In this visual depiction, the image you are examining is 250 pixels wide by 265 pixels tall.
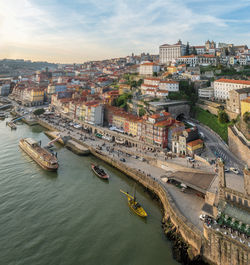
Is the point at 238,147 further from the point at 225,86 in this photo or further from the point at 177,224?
the point at 225,86

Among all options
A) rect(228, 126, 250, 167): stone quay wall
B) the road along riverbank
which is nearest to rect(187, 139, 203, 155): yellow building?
rect(228, 126, 250, 167): stone quay wall

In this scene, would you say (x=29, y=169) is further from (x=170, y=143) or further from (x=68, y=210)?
(x=170, y=143)

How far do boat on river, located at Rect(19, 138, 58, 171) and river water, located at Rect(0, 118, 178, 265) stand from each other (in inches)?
47.8

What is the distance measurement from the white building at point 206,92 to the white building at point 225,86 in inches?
38.0

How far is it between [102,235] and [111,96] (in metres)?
43.2

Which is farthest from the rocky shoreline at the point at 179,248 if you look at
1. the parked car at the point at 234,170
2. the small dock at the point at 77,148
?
the small dock at the point at 77,148

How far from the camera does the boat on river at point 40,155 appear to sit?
1254 inches

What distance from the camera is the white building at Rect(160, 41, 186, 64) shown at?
8344 centimetres

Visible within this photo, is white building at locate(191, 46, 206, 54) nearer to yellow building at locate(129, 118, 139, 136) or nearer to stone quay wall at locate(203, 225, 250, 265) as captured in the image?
yellow building at locate(129, 118, 139, 136)

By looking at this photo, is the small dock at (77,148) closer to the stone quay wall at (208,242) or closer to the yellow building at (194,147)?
the yellow building at (194,147)

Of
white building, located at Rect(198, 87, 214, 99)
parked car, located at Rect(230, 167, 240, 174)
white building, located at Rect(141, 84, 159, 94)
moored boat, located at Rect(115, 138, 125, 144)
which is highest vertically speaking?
white building, located at Rect(141, 84, 159, 94)

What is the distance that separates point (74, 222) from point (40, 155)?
57.8 ft

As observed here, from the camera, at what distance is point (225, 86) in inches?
1847

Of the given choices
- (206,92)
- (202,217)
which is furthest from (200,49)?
(202,217)
